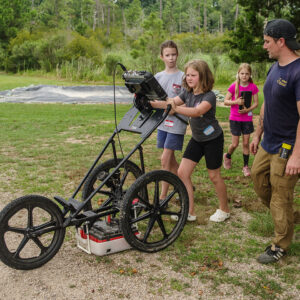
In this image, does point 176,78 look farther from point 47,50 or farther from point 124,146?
point 47,50

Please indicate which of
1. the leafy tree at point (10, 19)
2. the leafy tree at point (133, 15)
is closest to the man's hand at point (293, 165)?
the leafy tree at point (10, 19)

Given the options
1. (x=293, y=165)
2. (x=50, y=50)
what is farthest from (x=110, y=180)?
(x=50, y=50)

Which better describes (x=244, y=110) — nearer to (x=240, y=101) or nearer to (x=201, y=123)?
(x=240, y=101)

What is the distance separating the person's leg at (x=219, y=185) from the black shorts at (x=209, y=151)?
2.6 inches

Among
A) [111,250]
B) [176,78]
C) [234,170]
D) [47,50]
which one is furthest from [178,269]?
[47,50]

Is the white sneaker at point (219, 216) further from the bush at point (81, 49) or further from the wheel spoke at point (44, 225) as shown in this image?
the bush at point (81, 49)

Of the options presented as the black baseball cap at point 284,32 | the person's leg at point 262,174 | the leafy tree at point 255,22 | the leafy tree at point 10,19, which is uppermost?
the leafy tree at point 10,19

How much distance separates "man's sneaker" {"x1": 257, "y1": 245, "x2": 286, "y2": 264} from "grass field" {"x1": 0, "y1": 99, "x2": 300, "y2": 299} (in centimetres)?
6

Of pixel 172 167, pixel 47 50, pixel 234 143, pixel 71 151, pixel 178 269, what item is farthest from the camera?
pixel 47 50

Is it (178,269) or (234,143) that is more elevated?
(234,143)

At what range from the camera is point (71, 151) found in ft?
24.6

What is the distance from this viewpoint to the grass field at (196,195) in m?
3.22

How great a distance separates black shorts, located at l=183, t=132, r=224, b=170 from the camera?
4.07 meters

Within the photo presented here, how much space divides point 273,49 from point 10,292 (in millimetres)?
2638
